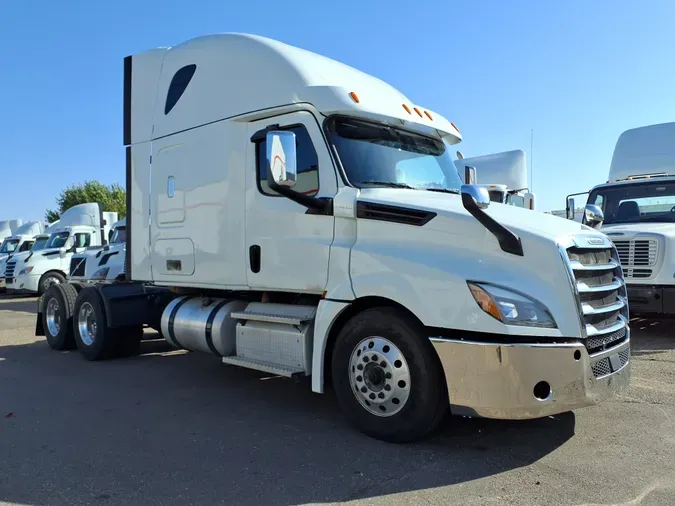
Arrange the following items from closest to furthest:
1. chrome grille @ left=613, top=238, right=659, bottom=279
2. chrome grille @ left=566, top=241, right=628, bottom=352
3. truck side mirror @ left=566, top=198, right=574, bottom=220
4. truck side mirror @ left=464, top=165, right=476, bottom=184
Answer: chrome grille @ left=566, top=241, right=628, bottom=352 < truck side mirror @ left=464, top=165, right=476, bottom=184 < chrome grille @ left=613, top=238, right=659, bottom=279 < truck side mirror @ left=566, top=198, right=574, bottom=220

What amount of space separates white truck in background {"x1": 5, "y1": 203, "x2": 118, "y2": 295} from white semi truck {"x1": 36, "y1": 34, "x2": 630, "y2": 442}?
13378mm

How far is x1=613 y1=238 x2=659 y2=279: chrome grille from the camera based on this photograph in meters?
8.27

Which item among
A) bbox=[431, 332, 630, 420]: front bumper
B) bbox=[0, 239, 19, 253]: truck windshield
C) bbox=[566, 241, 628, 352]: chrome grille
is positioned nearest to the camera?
bbox=[431, 332, 630, 420]: front bumper

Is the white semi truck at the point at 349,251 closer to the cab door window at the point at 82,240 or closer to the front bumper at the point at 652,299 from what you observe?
the front bumper at the point at 652,299

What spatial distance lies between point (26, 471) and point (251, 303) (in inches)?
97.8

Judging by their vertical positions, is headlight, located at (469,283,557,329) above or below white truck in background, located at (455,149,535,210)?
below

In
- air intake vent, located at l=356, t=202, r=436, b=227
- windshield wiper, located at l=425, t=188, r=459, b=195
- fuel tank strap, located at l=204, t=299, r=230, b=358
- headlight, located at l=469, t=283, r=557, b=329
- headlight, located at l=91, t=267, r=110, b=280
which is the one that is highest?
windshield wiper, located at l=425, t=188, r=459, b=195

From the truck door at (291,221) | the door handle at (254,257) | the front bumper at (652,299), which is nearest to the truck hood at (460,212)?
the truck door at (291,221)

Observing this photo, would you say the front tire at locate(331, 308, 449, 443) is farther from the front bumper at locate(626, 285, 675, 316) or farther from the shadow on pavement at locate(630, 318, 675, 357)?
the front bumper at locate(626, 285, 675, 316)

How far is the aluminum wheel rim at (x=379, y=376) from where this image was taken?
4273 mm

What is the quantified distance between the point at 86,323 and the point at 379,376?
5599 millimetres

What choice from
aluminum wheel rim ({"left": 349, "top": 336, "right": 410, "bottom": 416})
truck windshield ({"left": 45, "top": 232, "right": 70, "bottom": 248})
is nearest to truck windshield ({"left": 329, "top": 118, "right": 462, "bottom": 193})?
aluminum wheel rim ({"left": 349, "top": 336, "right": 410, "bottom": 416})

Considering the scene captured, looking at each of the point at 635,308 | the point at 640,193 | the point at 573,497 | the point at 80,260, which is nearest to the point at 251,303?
the point at 573,497

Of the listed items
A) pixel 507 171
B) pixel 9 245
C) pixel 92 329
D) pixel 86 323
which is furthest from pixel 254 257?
pixel 9 245
